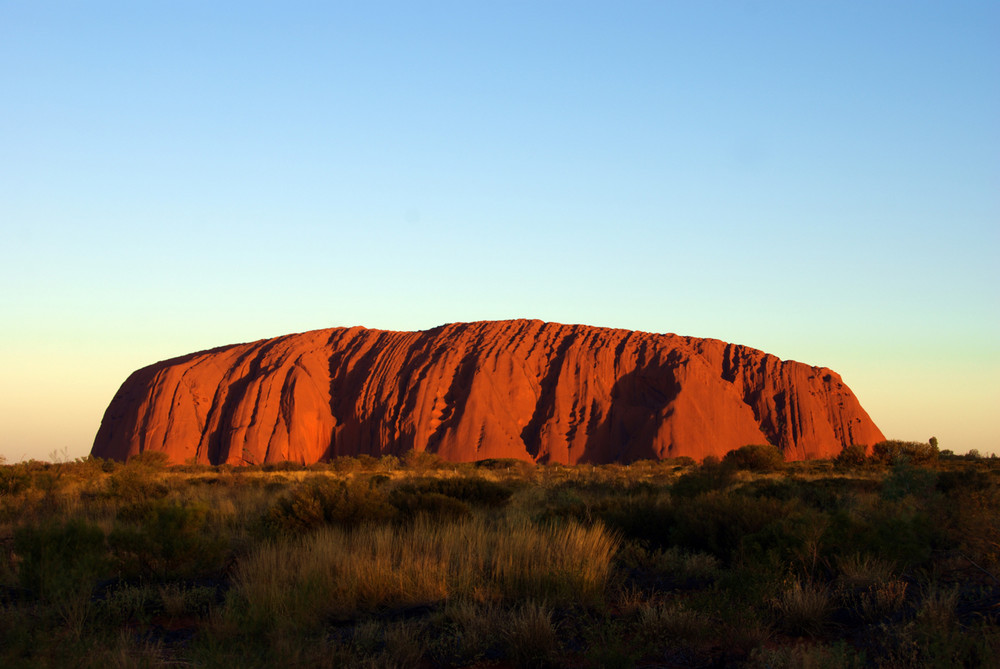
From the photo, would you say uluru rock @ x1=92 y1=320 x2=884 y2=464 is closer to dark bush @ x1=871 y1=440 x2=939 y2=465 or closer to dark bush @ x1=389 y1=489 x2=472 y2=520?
dark bush @ x1=871 y1=440 x2=939 y2=465

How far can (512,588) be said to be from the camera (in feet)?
22.9

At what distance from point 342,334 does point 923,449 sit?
51444mm

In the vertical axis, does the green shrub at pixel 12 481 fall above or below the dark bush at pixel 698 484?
below

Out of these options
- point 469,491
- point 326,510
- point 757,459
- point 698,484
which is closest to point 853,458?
point 757,459

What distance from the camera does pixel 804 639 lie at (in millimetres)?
5645

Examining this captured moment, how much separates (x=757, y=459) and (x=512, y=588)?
3194 centimetres

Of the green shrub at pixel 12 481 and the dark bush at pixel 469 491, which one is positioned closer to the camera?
the dark bush at pixel 469 491

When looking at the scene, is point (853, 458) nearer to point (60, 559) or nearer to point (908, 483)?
point (908, 483)

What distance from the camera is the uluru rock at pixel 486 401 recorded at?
A: 179ft

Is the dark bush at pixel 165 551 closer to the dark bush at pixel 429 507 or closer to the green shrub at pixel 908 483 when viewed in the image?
the dark bush at pixel 429 507

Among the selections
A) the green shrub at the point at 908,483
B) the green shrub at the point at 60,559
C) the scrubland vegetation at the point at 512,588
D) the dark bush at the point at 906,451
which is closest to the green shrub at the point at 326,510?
the scrubland vegetation at the point at 512,588

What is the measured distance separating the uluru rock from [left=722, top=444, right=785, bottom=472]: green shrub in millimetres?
14345

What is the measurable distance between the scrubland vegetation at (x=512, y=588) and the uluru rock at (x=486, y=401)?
142 feet

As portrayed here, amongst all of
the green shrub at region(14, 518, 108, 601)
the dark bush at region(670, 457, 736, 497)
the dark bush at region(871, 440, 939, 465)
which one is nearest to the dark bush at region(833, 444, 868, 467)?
the dark bush at region(871, 440, 939, 465)
